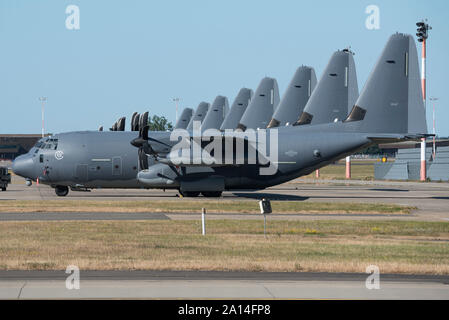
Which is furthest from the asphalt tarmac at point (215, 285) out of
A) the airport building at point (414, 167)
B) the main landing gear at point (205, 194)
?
the airport building at point (414, 167)

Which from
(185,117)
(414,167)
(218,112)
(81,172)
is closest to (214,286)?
(81,172)

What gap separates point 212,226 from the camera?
25797mm

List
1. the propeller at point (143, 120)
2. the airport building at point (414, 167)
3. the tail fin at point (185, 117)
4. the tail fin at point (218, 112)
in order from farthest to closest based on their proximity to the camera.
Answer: the tail fin at point (185, 117) → the tail fin at point (218, 112) → the airport building at point (414, 167) → the propeller at point (143, 120)

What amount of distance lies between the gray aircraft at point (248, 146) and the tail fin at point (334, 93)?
173 inches

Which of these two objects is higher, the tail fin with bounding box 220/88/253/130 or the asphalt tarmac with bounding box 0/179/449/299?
the tail fin with bounding box 220/88/253/130

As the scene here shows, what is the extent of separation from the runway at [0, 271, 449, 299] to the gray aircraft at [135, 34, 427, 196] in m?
25.8

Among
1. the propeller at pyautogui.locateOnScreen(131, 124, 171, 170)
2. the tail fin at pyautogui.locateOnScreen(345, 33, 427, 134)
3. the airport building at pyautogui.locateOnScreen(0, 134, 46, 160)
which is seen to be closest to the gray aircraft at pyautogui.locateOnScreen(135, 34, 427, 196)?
the tail fin at pyautogui.locateOnScreen(345, 33, 427, 134)

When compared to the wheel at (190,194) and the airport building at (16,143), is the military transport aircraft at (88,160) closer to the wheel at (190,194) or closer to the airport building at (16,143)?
the wheel at (190,194)

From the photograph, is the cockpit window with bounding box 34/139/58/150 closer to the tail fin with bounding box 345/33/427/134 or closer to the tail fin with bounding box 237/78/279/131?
the tail fin with bounding box 345/33/427/134

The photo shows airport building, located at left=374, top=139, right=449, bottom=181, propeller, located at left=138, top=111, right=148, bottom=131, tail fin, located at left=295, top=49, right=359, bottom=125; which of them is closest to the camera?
propeller, located at left=138, top=111, right=148, bottom=131

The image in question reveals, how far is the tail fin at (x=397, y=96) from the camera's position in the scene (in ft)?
137

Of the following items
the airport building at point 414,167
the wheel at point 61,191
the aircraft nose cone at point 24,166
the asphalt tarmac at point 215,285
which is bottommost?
the airport building at point 414,167

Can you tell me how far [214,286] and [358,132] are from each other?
30.3m

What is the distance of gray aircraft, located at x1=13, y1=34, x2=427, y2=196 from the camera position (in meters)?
40.0
